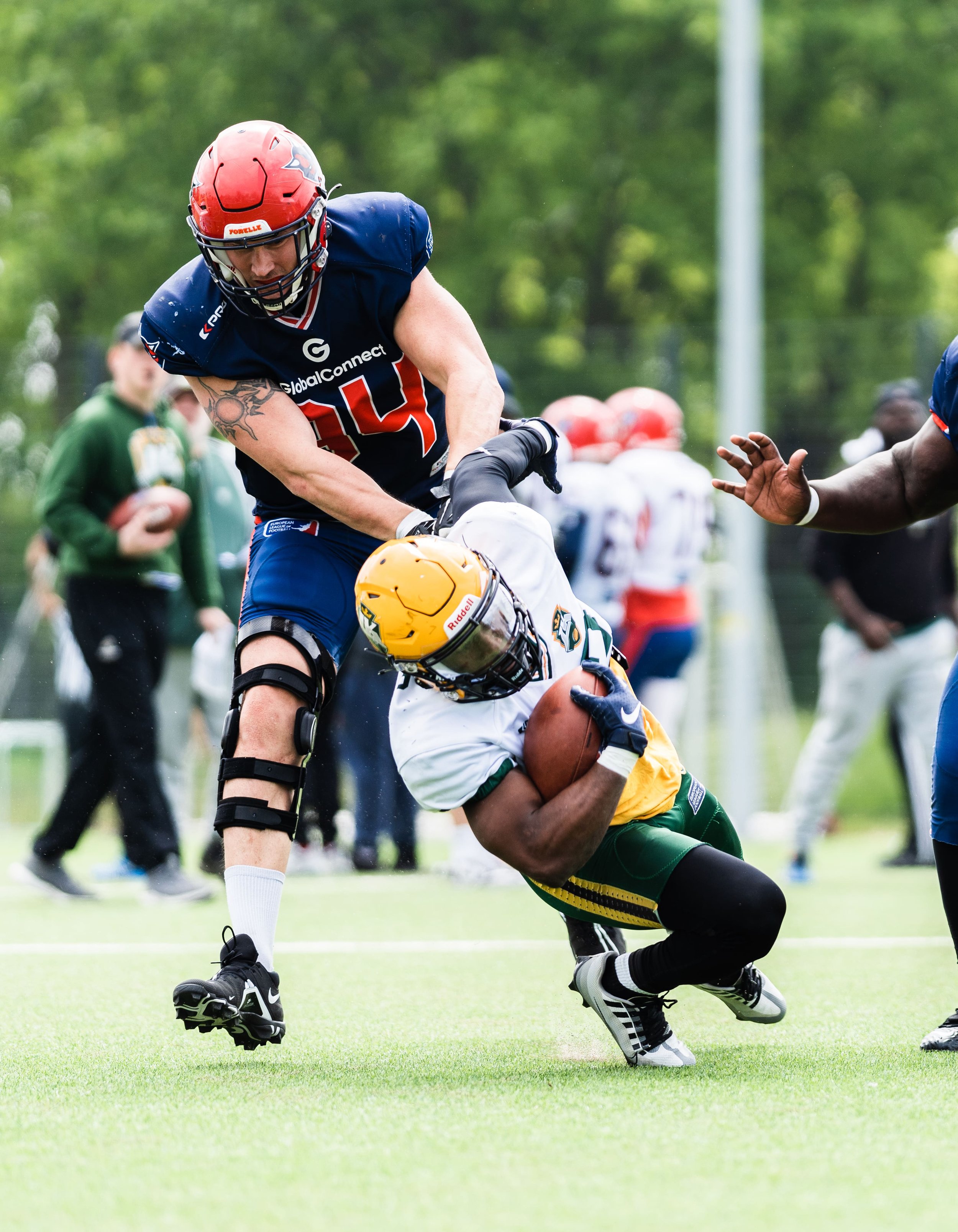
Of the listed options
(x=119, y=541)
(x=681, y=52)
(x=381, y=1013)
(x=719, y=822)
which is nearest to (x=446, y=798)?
(x=719, y=822)

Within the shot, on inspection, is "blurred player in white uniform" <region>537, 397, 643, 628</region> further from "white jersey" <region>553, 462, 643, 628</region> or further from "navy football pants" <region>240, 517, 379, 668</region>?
"navy football pants" <region>240, 517, 379, 668</region>

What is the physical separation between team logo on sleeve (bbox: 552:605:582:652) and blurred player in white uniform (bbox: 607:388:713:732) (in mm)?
4744

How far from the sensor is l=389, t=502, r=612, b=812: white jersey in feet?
11.1

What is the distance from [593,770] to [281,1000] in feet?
4.84

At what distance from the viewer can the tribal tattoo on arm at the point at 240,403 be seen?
399cm

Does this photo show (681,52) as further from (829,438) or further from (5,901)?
(5,901)

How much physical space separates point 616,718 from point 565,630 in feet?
1.08

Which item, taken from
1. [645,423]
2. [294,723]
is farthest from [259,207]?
[645,423]

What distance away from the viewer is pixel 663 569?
28.0ft

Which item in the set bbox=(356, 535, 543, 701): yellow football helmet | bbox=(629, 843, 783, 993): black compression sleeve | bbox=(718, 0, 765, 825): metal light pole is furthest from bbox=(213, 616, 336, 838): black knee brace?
bbox=(718, 0, 765, 825): metal light pole

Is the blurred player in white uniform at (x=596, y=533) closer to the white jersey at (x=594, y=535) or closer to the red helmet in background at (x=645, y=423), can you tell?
the white jersey at (x=594, y=535)

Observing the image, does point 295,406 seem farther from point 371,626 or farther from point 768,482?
point 768,482

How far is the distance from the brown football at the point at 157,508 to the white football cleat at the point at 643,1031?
400cm

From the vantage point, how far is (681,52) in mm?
19484
